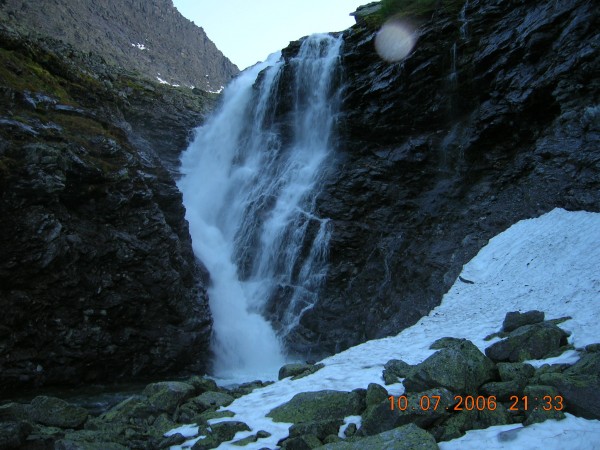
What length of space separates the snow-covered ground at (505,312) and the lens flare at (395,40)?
13.5 m

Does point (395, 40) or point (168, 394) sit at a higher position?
point (395, 40)

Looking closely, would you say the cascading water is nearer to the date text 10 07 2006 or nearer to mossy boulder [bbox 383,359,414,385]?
mossy boulder [bbox 383,359,414,385]

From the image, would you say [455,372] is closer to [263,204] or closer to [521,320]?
[521,320]

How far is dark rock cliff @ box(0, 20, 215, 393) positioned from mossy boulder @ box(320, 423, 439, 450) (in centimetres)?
1418

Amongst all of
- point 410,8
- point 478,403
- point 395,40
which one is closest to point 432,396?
point 478,403

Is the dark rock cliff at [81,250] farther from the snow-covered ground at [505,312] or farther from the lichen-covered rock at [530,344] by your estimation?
the lichen-covered rock at [530,344]

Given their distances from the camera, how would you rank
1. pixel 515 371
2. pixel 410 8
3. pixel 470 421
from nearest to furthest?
pixel 470 421 → pixel 515 371 → pixel 410 8

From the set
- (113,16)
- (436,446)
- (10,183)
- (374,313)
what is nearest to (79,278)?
(10,183)

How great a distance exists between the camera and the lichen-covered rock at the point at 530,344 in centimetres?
911

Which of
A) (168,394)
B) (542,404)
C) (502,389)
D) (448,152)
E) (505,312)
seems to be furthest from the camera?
(448,152)

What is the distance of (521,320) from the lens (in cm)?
1162

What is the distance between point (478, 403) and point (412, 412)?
1.22 m

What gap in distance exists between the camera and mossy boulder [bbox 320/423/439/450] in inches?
231

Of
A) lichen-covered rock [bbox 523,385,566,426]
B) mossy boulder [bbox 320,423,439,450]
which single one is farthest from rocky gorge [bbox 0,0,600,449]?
mossy boulder [bbox 320,423,439,450]
